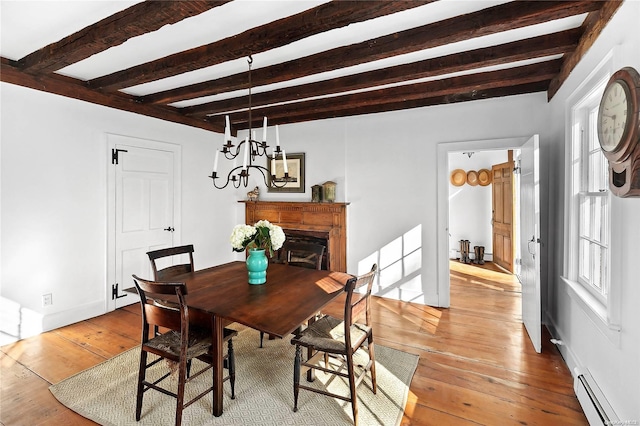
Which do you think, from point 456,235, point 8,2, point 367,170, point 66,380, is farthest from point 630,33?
point 456,235

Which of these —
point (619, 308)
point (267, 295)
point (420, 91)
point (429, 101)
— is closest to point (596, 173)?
point (619, 308)

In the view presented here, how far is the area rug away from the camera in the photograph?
197cm

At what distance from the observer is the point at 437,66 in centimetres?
281

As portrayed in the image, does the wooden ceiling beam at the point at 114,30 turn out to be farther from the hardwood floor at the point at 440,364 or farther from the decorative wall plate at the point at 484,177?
the decorative wall plate at the point at 484,177

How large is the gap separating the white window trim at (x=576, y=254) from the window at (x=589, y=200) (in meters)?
0.02

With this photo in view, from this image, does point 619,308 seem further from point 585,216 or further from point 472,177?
point 472,177

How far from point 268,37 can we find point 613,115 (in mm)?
2041

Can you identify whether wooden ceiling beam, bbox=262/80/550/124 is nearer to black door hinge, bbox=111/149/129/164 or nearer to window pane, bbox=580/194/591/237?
window pane, bbox=580/194/591/237

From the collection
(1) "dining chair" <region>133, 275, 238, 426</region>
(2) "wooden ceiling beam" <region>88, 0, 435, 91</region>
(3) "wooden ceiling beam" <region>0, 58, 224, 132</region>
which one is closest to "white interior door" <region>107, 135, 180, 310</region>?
(3) "wooden ceiling beam" <region>0, 58, 224, 132</region>

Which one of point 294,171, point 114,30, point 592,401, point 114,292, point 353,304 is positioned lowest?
point 592,401

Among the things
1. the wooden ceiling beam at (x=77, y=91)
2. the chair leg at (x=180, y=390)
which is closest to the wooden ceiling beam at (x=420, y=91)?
the wooden ceiling beam at (x=77, y=91)

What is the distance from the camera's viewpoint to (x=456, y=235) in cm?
710

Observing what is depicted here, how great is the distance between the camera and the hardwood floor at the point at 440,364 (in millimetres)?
2029

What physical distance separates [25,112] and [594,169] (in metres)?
4.96
